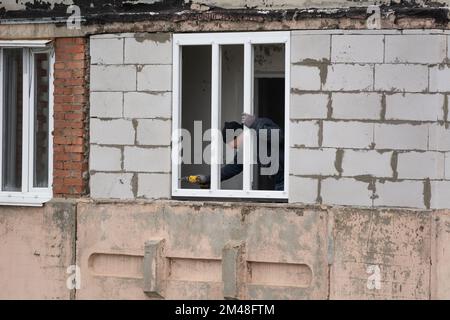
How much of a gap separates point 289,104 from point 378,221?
1.36 metres

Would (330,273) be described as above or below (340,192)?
below

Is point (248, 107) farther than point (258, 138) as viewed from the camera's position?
No

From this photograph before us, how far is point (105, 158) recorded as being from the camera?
32.2 feet

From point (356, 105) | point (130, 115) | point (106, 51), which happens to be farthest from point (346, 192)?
point (106, 51)

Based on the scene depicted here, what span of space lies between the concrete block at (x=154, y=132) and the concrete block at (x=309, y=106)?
1.23 meters

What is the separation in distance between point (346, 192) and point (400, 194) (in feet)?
1.60

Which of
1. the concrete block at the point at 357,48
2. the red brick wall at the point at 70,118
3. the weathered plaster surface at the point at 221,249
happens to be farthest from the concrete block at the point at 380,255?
the red brick wall at the point at 70,118

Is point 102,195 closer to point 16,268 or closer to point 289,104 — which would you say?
point 16,268

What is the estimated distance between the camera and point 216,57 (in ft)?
31.0

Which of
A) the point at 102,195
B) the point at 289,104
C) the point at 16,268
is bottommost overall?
the point at 16,268

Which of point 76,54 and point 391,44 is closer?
point 391,44

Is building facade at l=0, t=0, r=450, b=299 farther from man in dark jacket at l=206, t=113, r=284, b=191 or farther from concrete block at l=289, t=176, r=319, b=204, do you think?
man in dark jacket at l=206, t=113, r=284, b=191

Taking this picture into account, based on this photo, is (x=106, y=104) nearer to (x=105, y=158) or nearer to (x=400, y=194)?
(x=105, y=158)

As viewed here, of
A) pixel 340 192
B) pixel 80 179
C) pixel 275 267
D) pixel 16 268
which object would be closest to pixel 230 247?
pixel 275 267
